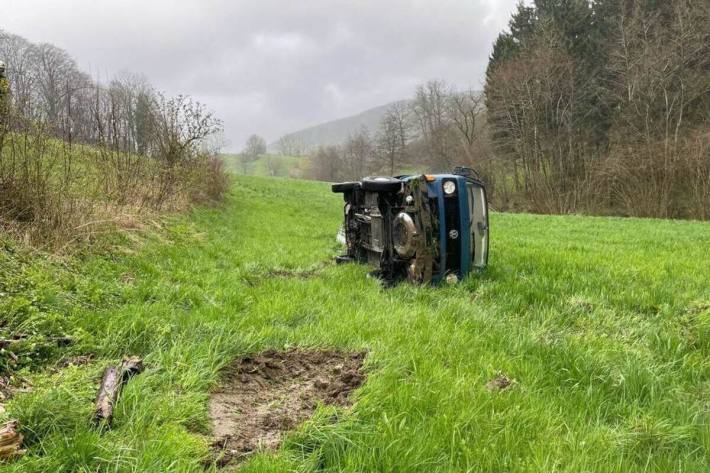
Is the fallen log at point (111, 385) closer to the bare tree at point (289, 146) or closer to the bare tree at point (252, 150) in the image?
the bare tree at point (252, 150)

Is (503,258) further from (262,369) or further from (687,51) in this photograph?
(687,51)

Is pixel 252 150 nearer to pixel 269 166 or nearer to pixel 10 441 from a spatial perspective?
pixel 269 166

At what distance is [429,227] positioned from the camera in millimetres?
5125

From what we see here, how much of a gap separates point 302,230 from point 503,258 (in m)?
7.26

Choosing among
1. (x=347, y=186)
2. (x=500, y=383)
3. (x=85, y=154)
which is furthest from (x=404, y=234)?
(x=85, y=154)

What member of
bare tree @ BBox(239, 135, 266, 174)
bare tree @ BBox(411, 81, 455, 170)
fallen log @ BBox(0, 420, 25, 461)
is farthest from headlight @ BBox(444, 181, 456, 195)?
bare tree @ BBox(239, 135, 266, 174)

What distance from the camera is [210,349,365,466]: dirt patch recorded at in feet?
7.05

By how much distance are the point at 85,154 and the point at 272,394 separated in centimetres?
669

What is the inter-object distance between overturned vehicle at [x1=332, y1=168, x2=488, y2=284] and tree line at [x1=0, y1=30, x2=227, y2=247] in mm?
3823

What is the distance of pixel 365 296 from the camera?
194 inches

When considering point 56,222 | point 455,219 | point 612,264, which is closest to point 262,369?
point 455,219

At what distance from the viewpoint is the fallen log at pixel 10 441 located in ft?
5.67

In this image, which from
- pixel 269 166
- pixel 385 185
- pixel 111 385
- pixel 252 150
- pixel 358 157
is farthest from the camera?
pixel 252 150

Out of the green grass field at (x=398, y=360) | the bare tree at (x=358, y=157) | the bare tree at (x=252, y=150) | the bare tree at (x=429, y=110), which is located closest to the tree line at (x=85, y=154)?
the green grass field at (x=398, y=360)
